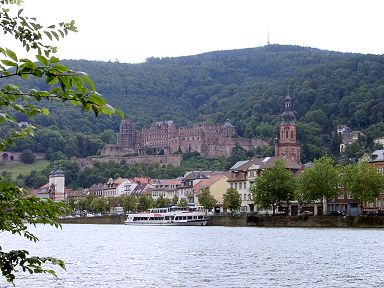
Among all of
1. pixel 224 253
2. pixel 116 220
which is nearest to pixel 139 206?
pixel 116 220

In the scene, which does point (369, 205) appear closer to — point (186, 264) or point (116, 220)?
point (116, 220)

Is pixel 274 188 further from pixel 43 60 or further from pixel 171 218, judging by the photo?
pixel 43 60

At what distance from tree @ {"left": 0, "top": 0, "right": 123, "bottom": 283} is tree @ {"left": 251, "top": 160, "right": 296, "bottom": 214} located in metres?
94.4

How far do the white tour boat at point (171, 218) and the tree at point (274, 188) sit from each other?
1272 centimetres

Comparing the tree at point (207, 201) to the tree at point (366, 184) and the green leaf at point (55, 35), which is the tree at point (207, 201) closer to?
the tree at point (366, 184)

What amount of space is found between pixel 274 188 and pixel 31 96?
96490 mm

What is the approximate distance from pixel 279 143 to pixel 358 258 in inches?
5633

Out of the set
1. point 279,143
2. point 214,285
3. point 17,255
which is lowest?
point 214,285

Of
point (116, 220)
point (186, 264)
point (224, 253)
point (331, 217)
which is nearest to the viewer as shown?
point (186, 264)

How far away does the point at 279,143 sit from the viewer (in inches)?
7352

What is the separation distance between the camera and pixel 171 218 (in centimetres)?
12606

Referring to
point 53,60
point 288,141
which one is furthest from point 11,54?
point 288,141

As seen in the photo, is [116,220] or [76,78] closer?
[76,78]

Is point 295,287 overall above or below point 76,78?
below
